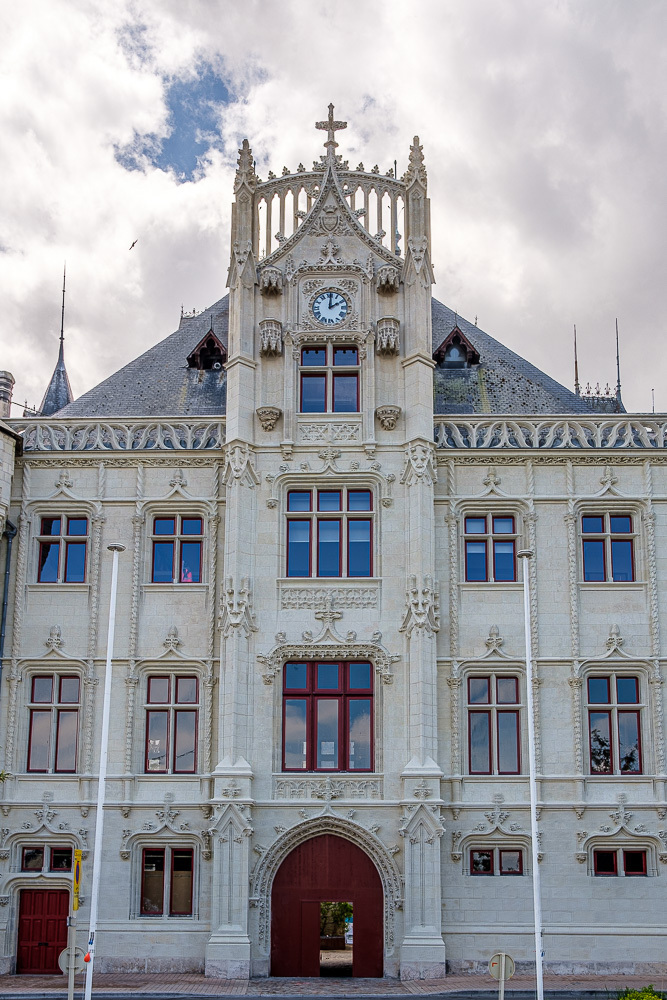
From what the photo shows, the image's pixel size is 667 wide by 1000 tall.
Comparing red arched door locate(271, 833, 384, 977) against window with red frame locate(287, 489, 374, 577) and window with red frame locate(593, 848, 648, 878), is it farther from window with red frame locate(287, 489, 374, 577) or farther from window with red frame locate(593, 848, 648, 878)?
window with red frame locate(287, 489, 374, 577)

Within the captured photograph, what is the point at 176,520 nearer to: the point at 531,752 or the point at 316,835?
the point at 316,835

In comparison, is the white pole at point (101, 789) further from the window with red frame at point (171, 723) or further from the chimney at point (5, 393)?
the chimney at point (5, 393)

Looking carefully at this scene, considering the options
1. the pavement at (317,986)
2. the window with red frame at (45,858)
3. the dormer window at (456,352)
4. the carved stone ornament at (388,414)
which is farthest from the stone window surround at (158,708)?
the dormer window at (456,352)

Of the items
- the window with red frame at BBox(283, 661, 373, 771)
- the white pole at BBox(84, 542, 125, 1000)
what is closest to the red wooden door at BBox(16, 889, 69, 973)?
the white pole at BBox(84, 542, 125, 1000)

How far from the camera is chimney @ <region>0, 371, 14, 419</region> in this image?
35375 millimetres

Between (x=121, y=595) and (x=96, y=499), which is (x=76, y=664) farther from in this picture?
(x=96, y=499)

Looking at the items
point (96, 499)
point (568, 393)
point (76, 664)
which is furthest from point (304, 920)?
point (568, 393)

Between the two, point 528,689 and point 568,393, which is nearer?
point 528,689

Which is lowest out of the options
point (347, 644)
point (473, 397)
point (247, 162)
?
point (347, 644)

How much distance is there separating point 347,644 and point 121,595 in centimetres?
649

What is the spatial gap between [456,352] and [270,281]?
7.07m

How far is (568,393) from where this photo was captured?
37844mm

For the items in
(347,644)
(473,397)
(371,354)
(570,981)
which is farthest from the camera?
(473,397)

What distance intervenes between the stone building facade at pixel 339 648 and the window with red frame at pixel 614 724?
73mm
